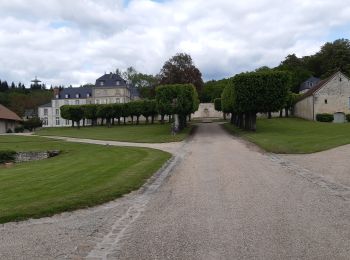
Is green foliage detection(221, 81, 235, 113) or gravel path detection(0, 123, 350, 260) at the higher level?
green foliage detection(221, 81, 235, 113)

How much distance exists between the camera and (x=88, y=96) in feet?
388

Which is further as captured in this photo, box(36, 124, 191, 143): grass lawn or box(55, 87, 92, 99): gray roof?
box(55, 87, 92, 99): gray roof

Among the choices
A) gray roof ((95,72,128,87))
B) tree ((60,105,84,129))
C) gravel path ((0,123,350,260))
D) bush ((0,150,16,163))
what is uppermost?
gray roof ((95,72,128,87))

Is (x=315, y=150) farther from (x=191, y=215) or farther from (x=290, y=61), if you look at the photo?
(x=290, y=61)

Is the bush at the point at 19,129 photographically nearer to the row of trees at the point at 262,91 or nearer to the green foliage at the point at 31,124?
the green foliage at the point at 31,124

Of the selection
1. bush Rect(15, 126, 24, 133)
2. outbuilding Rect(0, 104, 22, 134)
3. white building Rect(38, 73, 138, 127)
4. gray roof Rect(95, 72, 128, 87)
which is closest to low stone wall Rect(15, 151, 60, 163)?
outbuilding Rect(0, 104, 22, 134)

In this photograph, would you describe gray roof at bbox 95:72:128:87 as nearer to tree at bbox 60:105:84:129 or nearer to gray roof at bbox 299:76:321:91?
tree at bbox 60:105:84:129

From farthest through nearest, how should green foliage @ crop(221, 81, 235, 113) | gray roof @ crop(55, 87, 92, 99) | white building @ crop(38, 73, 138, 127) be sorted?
gray roof @ crop(55, 87, 92, 99) < white building @ crop(38, 73, 138, 127) < green foliage @ crop(221, 81, 235, 113)

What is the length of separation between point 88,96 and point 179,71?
4731 cm

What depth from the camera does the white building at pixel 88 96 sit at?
113812mm

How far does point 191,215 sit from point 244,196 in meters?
2.37

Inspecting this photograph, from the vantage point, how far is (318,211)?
29.4 feet

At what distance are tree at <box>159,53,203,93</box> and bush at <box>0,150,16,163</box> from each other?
44.2 m

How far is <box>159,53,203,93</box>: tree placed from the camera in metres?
76.7
